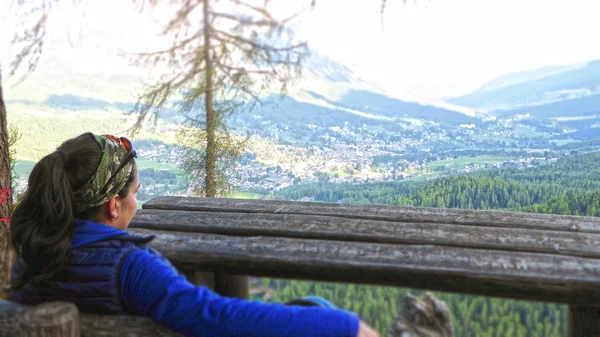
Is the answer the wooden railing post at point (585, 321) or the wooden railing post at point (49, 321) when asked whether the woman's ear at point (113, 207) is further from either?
the wooden railing post at point (585, 321)

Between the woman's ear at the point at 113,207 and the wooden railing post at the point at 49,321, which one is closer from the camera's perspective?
the wooden railing post at the point at 49,321

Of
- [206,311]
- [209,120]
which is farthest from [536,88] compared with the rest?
[206,311]

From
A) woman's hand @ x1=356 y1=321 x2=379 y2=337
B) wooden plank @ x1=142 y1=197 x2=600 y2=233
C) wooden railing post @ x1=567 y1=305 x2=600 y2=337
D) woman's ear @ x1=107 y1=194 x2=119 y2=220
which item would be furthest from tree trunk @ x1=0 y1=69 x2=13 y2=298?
wooden railing post @ x1=567 y1=305 x2=600 y2=337

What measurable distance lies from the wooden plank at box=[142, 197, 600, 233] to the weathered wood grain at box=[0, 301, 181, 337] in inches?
43.4

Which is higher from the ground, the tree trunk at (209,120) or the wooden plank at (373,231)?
the tree trunk at (209,120)

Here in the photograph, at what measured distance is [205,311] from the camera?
1011mm

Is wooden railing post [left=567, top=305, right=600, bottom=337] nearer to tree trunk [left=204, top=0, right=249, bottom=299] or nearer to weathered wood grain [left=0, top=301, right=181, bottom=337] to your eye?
weathered wood grain [left=0, top=301, right=181, bottom=337]

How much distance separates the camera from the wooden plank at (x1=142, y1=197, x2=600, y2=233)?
192cm

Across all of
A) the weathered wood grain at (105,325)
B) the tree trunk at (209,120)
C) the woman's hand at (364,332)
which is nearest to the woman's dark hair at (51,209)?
the weathered wood grain at (105,325)

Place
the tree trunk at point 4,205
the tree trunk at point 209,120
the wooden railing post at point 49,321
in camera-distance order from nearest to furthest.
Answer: the wooden railing post at point 49,321 < the tree trunk at point 4,205 < the tree trunk at point 209,120

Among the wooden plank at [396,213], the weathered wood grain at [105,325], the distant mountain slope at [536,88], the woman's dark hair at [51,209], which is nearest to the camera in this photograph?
the weathered wood grain at [105,325]

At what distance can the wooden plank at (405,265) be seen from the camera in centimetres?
140

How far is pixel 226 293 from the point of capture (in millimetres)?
2150

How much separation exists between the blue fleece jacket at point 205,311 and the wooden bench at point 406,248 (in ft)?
1.72
